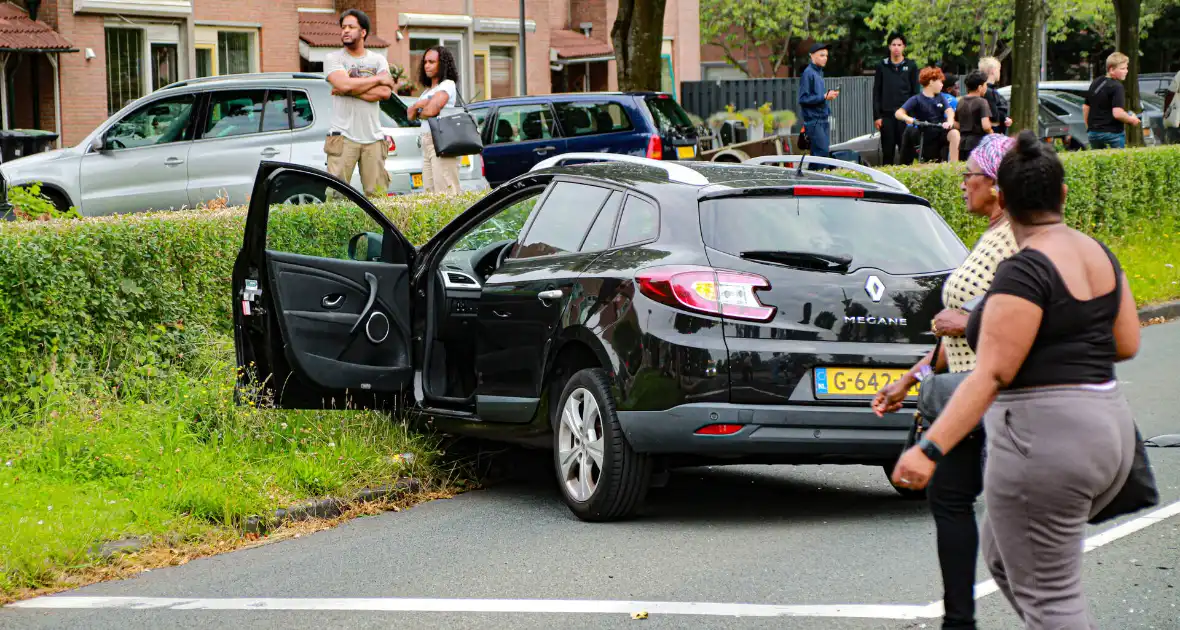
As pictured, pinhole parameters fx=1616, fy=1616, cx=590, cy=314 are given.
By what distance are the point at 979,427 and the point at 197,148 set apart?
44.7ft

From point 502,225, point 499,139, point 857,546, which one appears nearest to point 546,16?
point 499,139

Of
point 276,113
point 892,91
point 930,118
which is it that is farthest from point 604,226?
point 892,91

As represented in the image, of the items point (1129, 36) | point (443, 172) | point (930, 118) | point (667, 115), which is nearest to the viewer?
point (443, 172)

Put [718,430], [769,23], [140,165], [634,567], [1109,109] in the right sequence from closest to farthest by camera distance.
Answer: [634,567] < [718,430] < [140,165] < [1109,109] < [769,23]

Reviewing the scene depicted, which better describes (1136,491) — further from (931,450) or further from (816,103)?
(816,103)

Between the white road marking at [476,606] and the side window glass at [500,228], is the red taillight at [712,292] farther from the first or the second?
the side window glass at [500,228]

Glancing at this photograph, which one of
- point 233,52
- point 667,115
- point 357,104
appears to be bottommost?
point 667,115

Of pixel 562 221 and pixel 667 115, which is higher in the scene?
pixel 667 115

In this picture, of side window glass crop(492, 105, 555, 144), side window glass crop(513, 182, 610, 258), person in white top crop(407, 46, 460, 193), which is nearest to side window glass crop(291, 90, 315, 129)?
person in white top crop(407, 46, 460, 193)

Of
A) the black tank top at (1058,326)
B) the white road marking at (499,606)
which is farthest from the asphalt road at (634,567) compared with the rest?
the black tank top at (1058,326)

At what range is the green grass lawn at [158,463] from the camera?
21.7ft

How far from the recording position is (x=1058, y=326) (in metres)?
3.86

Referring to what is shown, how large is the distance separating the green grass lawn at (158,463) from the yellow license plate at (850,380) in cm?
228

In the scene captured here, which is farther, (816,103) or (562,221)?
(816,103)
